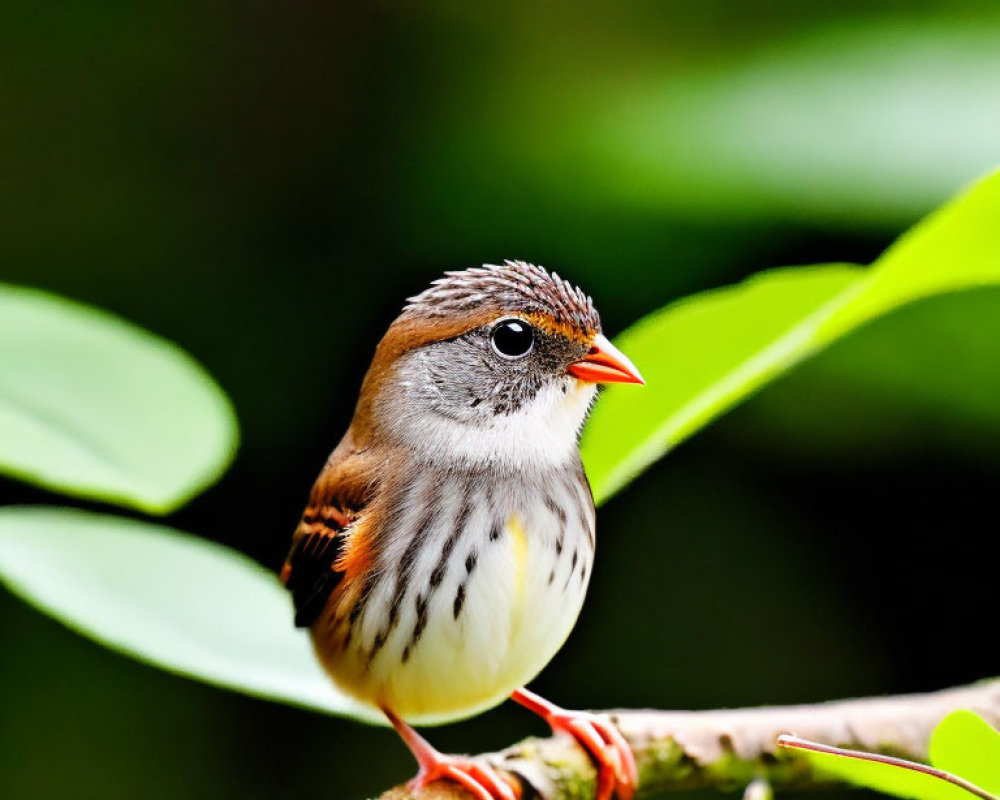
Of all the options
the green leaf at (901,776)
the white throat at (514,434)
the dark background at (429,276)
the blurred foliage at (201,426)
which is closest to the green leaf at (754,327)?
the blurred foliage at (201,426)

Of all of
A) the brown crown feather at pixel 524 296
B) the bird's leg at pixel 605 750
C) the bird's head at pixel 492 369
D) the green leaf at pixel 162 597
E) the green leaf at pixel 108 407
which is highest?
the brown crown feather at pixel 524 296

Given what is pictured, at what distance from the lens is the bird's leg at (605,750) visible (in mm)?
1190

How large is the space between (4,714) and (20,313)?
1.56 metres

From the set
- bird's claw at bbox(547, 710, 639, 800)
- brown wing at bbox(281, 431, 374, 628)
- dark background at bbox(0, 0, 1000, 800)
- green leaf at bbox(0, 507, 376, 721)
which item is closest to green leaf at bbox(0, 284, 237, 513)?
green leaf at bbox(0, 507, 376, 721)

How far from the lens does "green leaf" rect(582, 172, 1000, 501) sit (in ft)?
2.76

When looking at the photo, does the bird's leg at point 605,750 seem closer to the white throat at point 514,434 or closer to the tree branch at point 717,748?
the tree branch at point 717,748

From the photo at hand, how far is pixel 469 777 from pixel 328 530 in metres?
0.28

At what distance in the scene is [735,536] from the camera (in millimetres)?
2396

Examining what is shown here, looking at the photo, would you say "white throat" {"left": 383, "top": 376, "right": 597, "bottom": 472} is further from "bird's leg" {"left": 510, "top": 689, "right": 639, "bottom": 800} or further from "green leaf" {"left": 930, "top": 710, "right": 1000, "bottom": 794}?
"green leaf" {"left": 930, "top": 710, "right": 1000, "bottom": 794}

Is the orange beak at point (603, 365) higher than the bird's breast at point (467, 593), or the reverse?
the orange beak at point (603, 365)

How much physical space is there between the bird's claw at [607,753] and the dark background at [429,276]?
100cm

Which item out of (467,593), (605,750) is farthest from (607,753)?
(467,593)

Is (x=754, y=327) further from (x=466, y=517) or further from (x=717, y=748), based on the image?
(x=717, y=748)

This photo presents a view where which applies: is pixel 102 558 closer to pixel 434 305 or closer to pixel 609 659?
pixel 434 305
